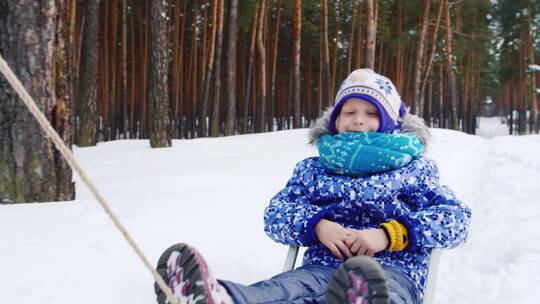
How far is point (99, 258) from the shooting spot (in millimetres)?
2537

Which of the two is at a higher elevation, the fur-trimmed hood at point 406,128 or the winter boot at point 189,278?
the fur-trimmed hood at point 406,128

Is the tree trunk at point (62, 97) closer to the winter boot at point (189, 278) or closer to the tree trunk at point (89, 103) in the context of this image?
the winter boot at point (189, 278)

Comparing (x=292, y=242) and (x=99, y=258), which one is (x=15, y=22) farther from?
(x=292, y=242)

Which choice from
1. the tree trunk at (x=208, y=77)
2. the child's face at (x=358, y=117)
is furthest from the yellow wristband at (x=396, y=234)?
the tree trunk at (x=208, y=77)

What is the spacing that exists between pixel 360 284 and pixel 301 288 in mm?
407

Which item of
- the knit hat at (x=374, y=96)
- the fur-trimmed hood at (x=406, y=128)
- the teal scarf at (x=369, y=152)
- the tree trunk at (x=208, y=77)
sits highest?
the tree trunk at (x=208, y=77)

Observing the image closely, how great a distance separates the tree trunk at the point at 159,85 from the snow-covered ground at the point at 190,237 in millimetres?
2669

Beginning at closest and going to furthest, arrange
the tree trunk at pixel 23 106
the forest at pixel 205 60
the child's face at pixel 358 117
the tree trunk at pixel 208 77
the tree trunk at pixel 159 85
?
1. the child's face at pixel 358 117
2. the tree trunk at pixel 23 106
3. the forest at pixel 205 60
4. the tree trunk at pixel 159 85
5. the tree trunk at pixel 208 77

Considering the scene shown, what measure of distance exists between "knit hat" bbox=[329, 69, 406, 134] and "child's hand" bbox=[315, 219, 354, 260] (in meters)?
0.55

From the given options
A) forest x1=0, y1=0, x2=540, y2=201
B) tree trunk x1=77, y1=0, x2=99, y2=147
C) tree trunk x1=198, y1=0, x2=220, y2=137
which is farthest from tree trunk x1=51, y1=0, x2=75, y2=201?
tree trunk x1=198, y1=0, x2=220, y2=137

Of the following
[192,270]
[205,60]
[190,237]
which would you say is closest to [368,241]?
[192,270]

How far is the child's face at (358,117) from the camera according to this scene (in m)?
2.20

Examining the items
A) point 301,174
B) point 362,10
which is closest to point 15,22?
point 301,174

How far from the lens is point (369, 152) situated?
6.75 ft
